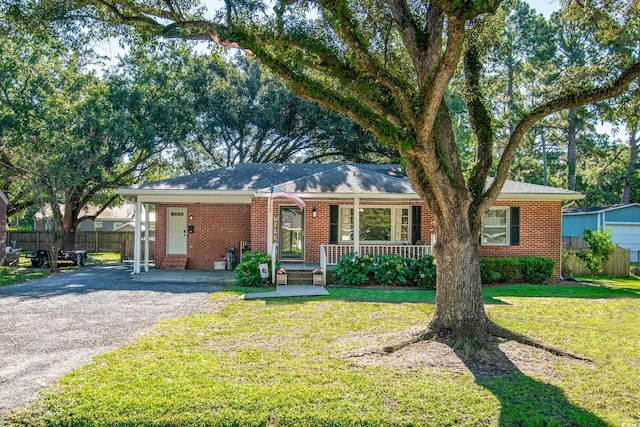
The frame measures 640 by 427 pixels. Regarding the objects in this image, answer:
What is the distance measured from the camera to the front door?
14789 mm

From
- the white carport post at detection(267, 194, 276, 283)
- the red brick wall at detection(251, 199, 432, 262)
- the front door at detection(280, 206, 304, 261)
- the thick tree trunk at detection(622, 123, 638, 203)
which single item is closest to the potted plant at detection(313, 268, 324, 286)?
the white carport post at detection(267, 194, 276, 283)

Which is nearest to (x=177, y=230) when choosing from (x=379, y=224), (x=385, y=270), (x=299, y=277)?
(x=299, y=277)

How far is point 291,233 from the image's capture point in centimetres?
1491

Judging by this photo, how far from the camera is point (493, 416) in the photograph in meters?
4.05

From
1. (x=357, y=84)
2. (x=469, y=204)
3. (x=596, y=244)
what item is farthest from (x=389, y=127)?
(x=596, y=244)

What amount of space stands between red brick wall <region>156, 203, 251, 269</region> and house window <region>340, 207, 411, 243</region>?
3.80 metres

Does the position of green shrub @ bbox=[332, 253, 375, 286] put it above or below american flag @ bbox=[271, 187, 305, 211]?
below

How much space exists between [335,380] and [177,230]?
12427mm

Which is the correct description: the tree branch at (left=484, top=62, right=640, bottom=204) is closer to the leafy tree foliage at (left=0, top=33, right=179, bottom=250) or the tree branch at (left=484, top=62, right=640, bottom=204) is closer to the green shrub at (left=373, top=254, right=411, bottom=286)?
the green shrub at (left=373, top=254, right=411, bottom=286)

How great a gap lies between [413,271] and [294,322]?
5.97 m

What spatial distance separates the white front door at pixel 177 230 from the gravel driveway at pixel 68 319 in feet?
8.81

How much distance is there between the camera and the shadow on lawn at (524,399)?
400cm

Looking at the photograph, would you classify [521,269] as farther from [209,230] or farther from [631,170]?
[631,170]

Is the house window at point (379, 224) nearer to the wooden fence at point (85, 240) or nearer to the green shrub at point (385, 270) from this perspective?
the green shrub at point (385, 270)
